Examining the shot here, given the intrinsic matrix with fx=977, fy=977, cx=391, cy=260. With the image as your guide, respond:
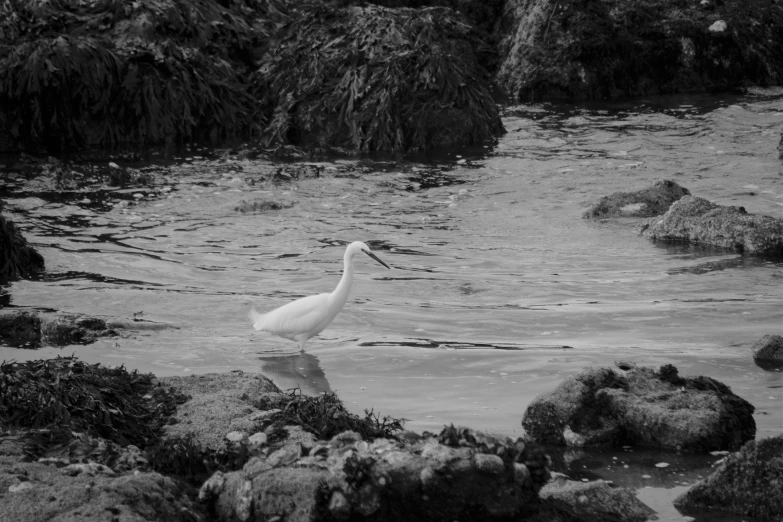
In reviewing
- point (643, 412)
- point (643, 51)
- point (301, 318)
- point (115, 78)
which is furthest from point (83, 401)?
point (643, 51)

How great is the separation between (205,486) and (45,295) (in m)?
5.23

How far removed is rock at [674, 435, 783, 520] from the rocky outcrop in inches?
178

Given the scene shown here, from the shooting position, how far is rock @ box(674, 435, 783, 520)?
4203 mm

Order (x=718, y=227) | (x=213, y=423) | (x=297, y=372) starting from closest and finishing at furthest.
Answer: (x=213, y=423) → (x=297, y=372) → (x=718, y=227)

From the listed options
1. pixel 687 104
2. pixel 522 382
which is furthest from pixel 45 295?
pixel 687 104

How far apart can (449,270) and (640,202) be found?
10.3 feet

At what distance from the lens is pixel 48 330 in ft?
23.3

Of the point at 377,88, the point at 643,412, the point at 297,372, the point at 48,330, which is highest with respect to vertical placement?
the point at 377,88

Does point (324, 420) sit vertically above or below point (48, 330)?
above

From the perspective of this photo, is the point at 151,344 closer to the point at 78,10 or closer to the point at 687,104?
the point at 78,10

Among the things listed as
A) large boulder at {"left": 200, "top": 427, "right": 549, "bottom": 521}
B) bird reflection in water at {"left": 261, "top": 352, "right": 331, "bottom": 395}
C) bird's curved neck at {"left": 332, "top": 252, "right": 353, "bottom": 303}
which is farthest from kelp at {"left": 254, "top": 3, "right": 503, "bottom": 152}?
large boulder at {"left": 200, "top": 427, "right": 549, "bottom": 521}

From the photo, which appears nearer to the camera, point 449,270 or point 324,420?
point 324,420

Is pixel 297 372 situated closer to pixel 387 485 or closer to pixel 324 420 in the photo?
pixel 324 420

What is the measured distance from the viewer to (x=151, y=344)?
7156 millimetres
